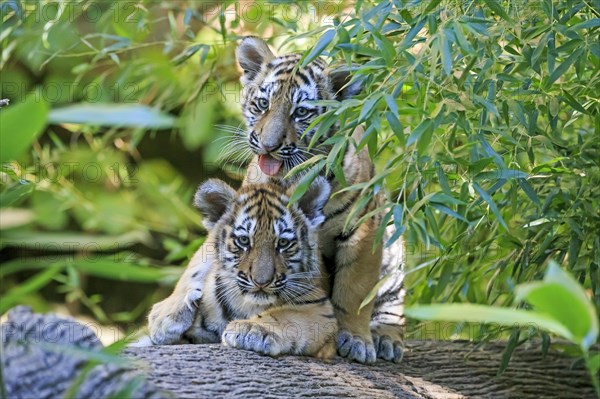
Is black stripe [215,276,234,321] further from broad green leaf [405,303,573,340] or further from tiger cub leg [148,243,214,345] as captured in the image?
broad green leaf [405,303,573,340]

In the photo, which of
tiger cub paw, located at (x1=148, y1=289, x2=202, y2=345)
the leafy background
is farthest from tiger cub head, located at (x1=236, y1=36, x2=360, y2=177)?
tiger cub paw, located at (x1=148, y1=289, x2=202, y2=345)

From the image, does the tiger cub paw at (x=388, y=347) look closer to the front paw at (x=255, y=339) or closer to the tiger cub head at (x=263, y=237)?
the tiger cub head at (x=263, y=237)

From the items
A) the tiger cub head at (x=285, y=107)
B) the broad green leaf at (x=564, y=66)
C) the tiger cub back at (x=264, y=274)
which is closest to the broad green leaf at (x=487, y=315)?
the broad green leaf at (x=564, y=66)

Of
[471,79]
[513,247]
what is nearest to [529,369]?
[513,247]

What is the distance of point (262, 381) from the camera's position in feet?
9.16

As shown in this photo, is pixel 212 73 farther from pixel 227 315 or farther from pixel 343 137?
pixel 343 137

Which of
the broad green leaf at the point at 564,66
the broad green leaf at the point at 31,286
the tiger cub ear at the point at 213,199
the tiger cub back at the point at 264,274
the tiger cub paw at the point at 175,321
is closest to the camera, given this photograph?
the broad green leaf at the point at 31,286

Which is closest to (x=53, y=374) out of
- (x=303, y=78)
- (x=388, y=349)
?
(x=388, y=349)

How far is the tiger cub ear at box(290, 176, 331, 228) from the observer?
3.48 metres

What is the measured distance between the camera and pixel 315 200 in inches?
137

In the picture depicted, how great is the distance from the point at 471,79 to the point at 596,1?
1.50ft

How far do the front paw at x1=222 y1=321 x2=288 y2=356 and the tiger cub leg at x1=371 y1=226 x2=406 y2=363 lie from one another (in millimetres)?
627

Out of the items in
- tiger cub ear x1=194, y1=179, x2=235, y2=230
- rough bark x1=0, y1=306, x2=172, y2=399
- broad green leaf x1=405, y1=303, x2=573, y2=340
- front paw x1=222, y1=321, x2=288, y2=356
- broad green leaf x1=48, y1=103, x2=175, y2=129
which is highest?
tiger cub ear x1=194, y1=179, x2=235, y2=230

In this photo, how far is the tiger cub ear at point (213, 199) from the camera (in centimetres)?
358
